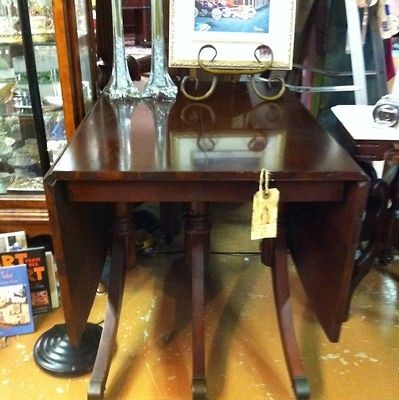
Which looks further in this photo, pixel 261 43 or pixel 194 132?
pixel 261 43

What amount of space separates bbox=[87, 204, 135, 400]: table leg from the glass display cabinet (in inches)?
10.8

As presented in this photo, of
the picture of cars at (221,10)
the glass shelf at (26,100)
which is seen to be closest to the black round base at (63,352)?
the glass shelf at (26,100)

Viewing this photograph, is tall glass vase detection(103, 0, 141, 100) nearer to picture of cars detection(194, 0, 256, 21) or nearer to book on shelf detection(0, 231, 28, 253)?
picture of cars detection(194, 0, 256, 21)

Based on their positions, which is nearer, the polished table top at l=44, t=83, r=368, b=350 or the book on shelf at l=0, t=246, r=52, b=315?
the polished table top at l=44, t=83, r=368, b=350

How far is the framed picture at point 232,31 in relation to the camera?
1420 mm

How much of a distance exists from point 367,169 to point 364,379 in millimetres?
619

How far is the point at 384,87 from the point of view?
173cm

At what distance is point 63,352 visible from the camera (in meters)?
1.38

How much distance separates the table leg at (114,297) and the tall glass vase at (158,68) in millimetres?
368

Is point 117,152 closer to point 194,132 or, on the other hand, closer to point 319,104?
point 194,132

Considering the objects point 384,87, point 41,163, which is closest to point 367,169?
point 384,87

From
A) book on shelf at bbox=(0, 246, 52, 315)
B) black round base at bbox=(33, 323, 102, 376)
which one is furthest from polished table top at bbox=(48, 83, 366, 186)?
black round base at bbox=(33, 323, 102, 376)

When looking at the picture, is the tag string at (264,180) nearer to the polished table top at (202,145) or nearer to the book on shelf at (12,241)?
the polished table top at (202,145)

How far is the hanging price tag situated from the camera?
3.24 ft
